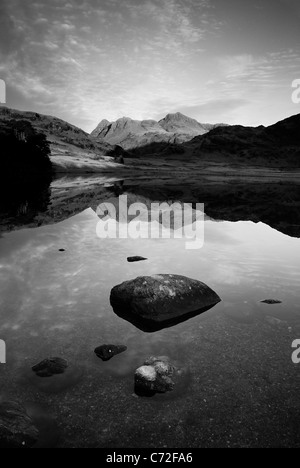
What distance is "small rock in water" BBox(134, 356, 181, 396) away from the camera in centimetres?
572

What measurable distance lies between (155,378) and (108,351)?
4.45 feet

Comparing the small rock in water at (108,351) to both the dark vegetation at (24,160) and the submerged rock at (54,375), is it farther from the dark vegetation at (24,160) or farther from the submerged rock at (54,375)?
the dark vegetation at (24,160)

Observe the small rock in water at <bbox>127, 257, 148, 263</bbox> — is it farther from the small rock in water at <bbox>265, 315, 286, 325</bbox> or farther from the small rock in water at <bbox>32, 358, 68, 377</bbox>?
the small rock in water at <bbox>32, 358, 68, 377</bbox>

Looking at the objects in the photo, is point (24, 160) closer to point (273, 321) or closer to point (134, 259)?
point (134, 259)

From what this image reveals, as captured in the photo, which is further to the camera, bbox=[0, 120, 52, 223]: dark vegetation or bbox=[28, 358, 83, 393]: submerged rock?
bbox=[0, 120, 52, 223]: dark vegetation

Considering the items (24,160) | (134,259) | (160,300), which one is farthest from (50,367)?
(24,160)

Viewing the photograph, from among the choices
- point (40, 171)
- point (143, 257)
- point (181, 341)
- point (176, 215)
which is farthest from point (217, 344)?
point (40, 171)

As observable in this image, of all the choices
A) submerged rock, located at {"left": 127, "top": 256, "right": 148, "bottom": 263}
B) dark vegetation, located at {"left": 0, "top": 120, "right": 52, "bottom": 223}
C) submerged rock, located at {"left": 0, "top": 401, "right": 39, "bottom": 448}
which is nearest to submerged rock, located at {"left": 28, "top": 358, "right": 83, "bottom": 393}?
submerged rock, located at {"left": 0, "top": 401, "right": 39, "bottom": 448}

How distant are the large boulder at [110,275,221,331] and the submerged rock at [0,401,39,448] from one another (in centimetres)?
350

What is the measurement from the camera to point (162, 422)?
505 cm

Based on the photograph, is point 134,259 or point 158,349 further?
point 134,259

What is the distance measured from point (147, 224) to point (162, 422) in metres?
16.7

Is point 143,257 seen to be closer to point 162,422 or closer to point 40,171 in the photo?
point 162,422

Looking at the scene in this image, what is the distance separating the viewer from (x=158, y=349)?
23.1ft
